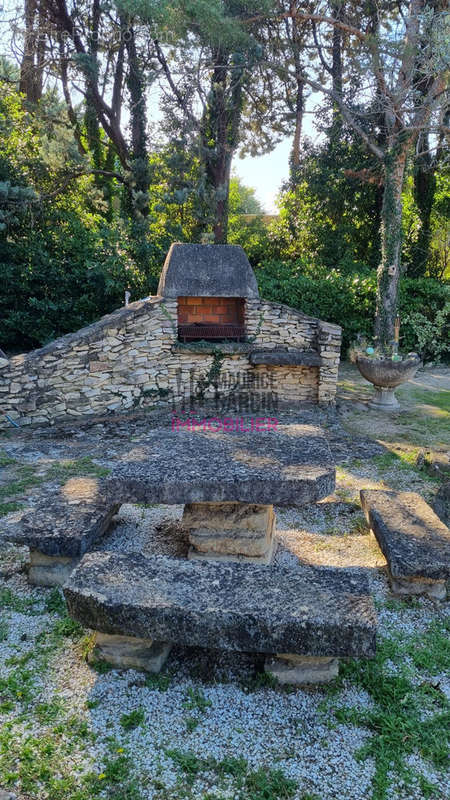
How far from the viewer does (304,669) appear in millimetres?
2863

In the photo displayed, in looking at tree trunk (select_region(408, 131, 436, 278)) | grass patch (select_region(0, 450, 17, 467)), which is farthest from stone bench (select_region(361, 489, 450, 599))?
tree trunk (select_region(408, 131, 436, 278))

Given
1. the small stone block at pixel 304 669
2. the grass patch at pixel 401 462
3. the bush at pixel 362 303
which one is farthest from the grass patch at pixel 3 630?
the bush at pixel 362 303

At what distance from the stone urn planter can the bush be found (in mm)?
4368

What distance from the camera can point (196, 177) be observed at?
15297 millimetres

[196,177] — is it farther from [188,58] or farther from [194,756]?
[194,756]

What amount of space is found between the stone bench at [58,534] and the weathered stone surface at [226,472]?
29 centimetres

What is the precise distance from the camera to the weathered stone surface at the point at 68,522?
3.71 m

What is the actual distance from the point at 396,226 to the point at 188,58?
8688 millimetres

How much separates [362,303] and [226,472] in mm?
10574

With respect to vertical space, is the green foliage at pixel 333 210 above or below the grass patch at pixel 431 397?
above

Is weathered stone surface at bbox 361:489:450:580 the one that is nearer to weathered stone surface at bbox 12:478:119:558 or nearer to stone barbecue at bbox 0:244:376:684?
stone barbecue at bbox 0:244:376:684

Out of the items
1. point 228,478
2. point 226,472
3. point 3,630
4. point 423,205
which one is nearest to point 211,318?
point 226,472

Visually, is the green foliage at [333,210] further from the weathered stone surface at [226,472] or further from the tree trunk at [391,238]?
the weathered stone surface at [226,472]

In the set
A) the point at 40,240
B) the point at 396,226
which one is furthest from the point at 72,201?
the point at 396,226
